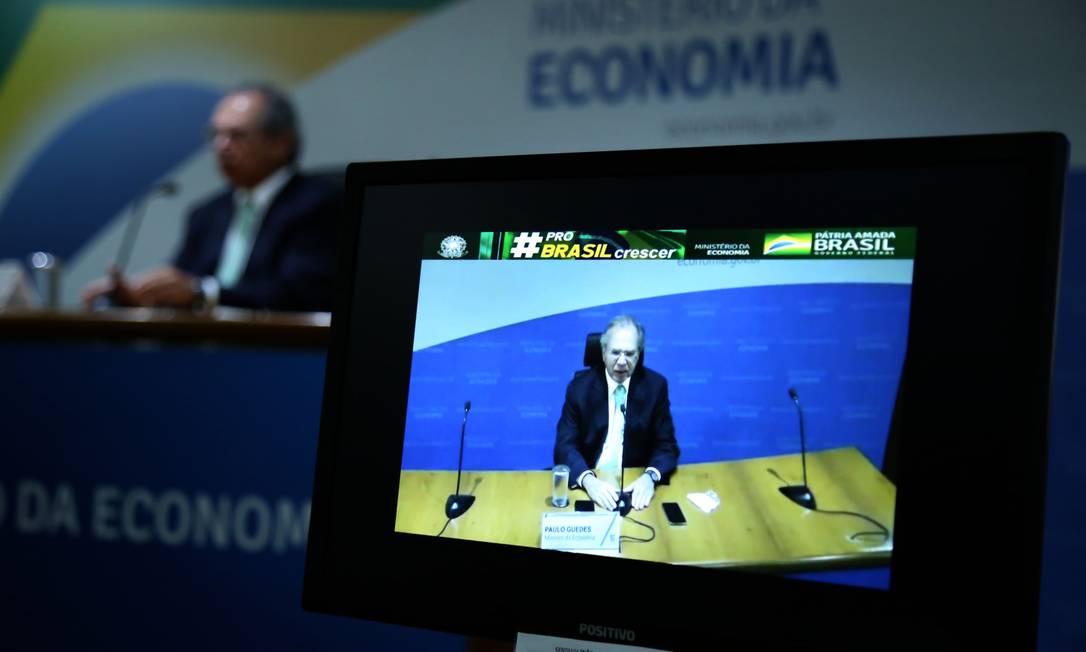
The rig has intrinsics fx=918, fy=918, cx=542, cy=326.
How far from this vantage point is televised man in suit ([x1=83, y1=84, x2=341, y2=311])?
3.09 m

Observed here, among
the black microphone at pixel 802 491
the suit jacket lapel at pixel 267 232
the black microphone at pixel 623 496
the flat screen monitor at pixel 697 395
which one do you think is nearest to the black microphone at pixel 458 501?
the flat screen monitor at pixel 697 395

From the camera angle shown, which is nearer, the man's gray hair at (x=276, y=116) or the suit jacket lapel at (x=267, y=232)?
the suit jacket lapel at (x=267, y=232)

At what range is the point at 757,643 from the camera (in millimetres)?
607

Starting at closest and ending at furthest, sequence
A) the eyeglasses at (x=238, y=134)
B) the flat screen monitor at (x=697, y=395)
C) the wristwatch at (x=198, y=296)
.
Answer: the flat screen monitor at (x=697, y=395)
the wristwatch at (x=198, y=296)
the eyeglasses at (x=238, y=134)

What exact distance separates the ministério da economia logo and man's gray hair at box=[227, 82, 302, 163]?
3.03 m

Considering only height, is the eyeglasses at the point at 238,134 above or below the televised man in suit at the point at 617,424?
above

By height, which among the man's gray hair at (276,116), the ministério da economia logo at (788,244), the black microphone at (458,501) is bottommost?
the black microphone at (458,501)

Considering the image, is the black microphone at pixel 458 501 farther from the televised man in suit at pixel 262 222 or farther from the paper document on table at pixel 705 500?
the televised man in suit at pixel 262 222

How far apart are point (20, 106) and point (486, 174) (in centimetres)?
423

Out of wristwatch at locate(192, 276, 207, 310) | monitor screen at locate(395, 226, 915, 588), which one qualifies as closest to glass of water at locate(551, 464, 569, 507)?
monitor screen at locate(395, 226, 915, 588)

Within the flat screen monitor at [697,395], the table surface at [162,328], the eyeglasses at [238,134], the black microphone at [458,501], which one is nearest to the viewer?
the flat screen monitor at [697,395]

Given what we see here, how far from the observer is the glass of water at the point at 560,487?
662 mm

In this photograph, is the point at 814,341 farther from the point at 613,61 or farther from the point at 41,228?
the point at 41,228

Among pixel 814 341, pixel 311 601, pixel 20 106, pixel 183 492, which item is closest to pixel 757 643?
pixel 814 341
